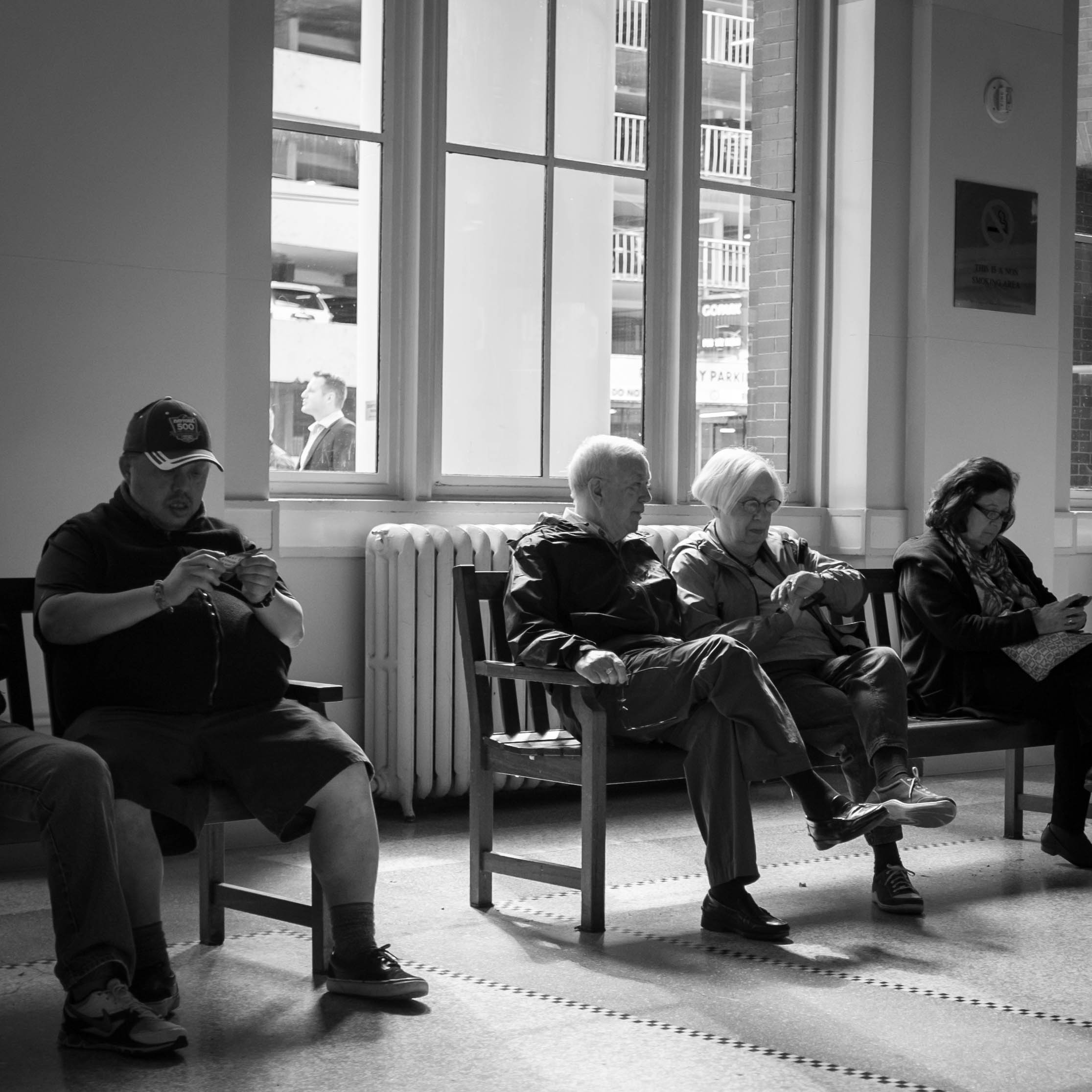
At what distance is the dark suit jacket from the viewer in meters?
5.20

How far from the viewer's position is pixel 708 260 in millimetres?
6125

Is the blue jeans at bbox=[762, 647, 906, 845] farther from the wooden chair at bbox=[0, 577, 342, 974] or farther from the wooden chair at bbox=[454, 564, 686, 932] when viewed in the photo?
the wooden chair at bbox=[0, 577, 342, 974]

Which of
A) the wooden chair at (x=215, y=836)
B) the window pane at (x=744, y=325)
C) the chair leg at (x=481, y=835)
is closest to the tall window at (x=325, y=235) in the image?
the window pane at (x=744, y=325)

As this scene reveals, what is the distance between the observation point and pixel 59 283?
4258 mm

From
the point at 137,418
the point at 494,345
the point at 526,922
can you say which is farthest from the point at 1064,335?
the point at 137,418

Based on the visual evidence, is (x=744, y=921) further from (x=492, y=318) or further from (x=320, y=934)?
(x=492, y=318)

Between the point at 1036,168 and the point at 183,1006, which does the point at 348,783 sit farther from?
the point at 1036,168

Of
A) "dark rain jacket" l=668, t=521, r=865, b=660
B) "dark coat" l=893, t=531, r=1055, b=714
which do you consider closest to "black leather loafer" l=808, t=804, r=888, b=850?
"dark rain jacket" l=668, t=521, r=865, b=660

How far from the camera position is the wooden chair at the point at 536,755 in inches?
145

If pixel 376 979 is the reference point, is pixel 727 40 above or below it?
above

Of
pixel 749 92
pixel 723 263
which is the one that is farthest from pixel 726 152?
pixel 723 263

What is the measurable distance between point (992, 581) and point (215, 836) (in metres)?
2.48

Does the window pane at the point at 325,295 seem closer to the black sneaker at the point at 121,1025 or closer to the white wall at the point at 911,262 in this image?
the white wall at the point at 911,262

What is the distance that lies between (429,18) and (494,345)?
1124 mm
